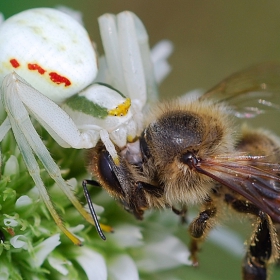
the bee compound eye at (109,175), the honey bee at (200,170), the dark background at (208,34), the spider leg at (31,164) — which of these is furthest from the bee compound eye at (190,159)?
the dark background at (208,34)

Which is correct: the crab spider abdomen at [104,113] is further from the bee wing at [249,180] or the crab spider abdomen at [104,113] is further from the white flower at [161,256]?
the white flower at [161,256]

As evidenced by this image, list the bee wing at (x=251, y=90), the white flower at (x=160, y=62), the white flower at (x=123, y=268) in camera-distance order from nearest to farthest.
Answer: the white flower at (x=123, y=268), the bee wing at (x=251, y=90), the white flower at (x=160, y=62)

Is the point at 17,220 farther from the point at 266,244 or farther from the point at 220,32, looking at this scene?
the point at 220,32

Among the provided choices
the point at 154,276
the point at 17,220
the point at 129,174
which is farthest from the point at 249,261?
the point at 17,220

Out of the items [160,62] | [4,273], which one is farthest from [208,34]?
[4,273]

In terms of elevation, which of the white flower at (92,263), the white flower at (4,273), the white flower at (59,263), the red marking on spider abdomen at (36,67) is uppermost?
the red marking on spider abdomen at (36,67)

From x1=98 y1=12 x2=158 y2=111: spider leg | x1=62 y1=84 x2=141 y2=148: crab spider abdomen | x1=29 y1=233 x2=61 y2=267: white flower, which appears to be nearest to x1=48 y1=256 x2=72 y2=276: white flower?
x1=29 y1=233 x2=61 y2=267: white flower
